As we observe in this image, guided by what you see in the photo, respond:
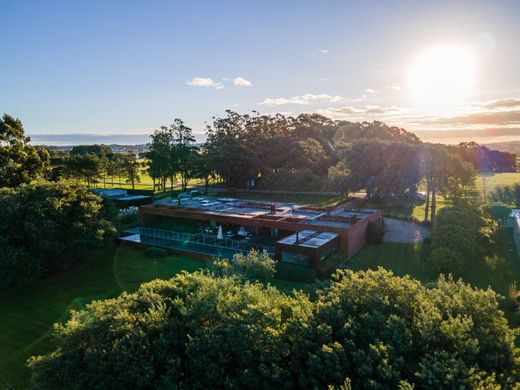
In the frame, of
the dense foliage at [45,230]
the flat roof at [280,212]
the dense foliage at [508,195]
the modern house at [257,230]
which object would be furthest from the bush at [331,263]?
the dense foliage at [508,195]

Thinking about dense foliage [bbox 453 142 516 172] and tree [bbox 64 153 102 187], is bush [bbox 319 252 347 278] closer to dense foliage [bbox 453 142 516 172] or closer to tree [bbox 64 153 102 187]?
tree [bbox 64 153 102 187]

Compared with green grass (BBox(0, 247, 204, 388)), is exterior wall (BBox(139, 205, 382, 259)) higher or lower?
higher

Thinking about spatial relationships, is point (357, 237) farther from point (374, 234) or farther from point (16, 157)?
point (16, 157)

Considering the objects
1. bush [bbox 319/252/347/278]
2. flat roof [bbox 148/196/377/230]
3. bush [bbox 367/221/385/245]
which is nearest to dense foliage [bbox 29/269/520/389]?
bush [bbox 319/252/347/278]

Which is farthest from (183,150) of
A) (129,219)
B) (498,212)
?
(498,212)

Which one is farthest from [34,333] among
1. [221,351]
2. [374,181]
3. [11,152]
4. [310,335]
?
[374,181]
